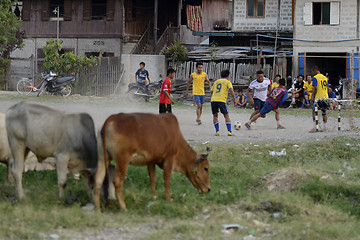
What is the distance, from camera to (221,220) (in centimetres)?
746

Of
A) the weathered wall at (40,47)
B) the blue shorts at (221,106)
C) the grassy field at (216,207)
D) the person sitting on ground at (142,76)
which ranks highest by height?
the weathered wall at (40,47)

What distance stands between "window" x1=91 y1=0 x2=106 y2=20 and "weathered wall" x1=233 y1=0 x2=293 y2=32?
7.30 meters

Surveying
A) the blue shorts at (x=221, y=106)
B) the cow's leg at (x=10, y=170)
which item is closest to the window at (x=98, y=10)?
the blue shorts at (x=221, y=106)

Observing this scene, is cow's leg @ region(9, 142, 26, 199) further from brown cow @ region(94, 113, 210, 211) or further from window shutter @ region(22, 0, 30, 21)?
window shutter @ region(22, 0, 30, 21)

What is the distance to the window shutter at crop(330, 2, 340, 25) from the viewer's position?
29656 millimetres

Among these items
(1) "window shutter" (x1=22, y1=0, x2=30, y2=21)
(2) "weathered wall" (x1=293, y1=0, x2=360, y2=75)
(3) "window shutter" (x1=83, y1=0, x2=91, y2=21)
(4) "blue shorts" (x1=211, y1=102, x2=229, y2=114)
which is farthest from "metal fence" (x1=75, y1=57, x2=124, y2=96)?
(4) "blue shorts" (x1=211, y1=102, x2=229, y2=114)

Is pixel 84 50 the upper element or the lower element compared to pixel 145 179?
upper

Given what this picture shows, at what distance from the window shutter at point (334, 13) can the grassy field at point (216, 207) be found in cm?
2021

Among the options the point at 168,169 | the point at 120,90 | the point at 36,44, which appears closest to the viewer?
the point at 168,169

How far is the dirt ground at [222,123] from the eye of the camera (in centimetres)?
1415

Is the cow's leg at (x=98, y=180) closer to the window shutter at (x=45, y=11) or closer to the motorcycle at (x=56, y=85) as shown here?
the motorcycle at (x=56, y=85)

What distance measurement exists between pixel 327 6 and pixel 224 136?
57.1 feet

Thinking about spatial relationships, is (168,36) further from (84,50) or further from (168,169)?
(168,169)

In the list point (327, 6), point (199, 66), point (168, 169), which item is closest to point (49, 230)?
point (168, 169)
